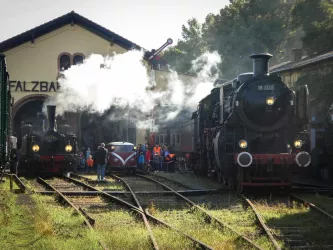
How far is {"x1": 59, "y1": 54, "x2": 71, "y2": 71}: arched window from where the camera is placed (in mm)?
35000

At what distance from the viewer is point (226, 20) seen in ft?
166

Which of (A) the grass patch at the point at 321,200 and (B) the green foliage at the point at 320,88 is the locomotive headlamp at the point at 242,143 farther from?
(B) the green foliage at the point at 320,88

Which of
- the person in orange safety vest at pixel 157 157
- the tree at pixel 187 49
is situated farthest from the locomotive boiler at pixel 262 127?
the tree at pixel 187 49

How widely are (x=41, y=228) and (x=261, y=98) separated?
7557 millimetres

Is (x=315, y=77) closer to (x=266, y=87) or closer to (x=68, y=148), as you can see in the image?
(x=68, y=148)

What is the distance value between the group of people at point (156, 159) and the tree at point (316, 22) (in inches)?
402

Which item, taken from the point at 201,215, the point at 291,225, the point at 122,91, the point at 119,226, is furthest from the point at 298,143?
the point at 122,91

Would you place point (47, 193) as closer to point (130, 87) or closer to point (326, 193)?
point (326, 193)

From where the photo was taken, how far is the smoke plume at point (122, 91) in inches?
1176

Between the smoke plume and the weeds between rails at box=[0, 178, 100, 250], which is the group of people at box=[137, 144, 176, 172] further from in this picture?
the weeds between rails at box=[0, 178, 100, 250]

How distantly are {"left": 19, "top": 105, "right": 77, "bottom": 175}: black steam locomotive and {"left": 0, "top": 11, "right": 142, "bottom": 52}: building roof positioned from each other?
12587 mm

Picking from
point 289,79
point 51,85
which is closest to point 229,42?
point 289,79

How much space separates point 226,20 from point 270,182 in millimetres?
37545

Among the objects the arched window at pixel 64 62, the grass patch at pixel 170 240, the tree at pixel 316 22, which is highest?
the tree at pixel 316 22
